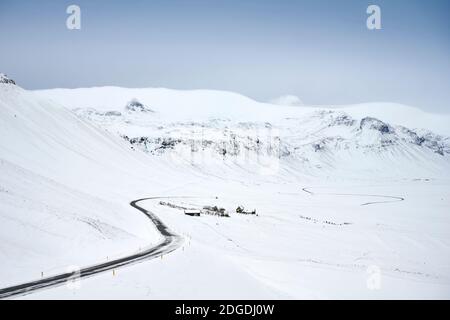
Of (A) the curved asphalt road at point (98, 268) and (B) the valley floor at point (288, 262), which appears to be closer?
(A) the curved asphalt road at point (98, 268)

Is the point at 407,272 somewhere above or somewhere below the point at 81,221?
below

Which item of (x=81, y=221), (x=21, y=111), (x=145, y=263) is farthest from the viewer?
(x=21, y=111)

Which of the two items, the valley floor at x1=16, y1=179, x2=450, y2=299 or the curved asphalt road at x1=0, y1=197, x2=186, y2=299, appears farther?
the valley floor at x1=16, y1=179, x2=450, y2=299

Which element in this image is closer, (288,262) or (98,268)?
(98,268)

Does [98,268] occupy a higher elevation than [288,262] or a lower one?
higher
